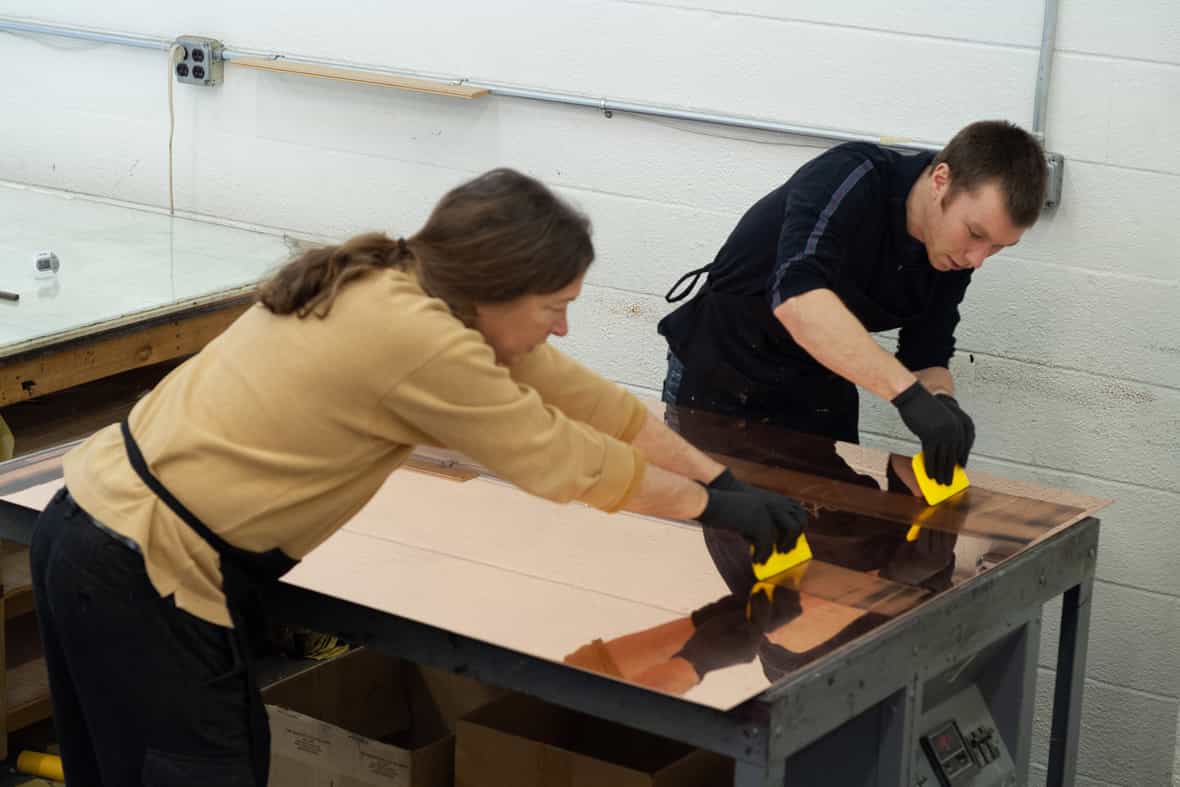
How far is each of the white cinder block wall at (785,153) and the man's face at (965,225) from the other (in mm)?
541

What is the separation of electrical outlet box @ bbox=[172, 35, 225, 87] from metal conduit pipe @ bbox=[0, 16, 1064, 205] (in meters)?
0.03

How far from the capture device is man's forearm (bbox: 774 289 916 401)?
2.25 meters

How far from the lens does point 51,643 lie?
70.6 inches

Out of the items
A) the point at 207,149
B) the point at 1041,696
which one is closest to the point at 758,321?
the point at 1041,696

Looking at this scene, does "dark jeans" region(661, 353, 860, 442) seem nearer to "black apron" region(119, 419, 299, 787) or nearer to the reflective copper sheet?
the reflective copper sheet

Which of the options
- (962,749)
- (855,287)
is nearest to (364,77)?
(855,287)

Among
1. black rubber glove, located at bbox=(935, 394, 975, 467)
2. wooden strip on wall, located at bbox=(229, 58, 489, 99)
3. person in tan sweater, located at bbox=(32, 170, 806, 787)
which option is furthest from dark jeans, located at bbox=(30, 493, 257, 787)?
wooden strip on wall, located at bbox=(229, 58, 489, 99)

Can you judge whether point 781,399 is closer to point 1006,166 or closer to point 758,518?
point 1006,166

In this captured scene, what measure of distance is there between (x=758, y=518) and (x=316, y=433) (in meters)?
0.57

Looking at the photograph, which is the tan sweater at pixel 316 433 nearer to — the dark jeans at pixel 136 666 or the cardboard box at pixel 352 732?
the dark jeans at pixel 136 666

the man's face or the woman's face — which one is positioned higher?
the man's face

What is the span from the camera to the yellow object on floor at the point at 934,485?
2246 mm

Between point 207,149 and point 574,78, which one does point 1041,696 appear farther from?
point 207,149

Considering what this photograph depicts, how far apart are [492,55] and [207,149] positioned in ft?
2.67
